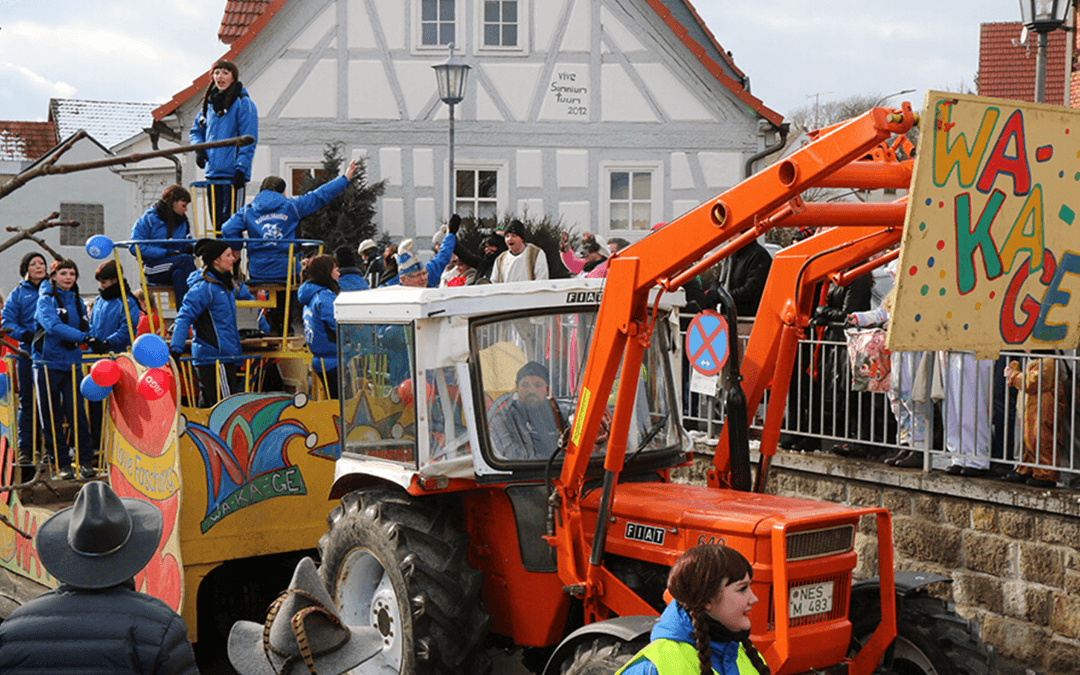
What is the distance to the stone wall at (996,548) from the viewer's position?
22.7 feet

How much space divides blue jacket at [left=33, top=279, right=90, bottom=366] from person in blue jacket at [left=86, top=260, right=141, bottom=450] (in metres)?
0.12

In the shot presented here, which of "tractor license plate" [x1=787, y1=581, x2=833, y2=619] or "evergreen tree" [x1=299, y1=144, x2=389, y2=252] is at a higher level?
"evergreen tree" [x1=299, y1=144, x2=389, y2=252]

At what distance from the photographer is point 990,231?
13.4ft

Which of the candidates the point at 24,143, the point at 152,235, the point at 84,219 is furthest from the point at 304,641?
the point at 24,143

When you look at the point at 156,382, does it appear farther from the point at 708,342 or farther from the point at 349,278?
the point at 708,342

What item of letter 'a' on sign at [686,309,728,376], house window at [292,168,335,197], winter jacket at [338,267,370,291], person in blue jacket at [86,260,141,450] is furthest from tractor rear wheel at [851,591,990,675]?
house window at [292,168,335,197]

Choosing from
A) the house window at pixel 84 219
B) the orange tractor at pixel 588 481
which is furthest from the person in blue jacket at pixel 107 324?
the house window at pixel 84 219

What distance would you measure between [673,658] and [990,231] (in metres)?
2.01

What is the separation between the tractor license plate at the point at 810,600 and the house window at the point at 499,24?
1869cm

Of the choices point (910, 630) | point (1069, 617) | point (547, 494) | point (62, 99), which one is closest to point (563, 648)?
point (547, 494)

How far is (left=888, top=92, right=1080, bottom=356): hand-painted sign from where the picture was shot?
3.90 meters

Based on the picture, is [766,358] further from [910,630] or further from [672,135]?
[672,135]

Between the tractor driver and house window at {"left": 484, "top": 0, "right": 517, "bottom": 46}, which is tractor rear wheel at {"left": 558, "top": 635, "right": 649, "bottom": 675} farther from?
house window at {"left": 484, "top": 0, "right": 517, "bottom": 46}

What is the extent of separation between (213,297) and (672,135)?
15041 millimetres
